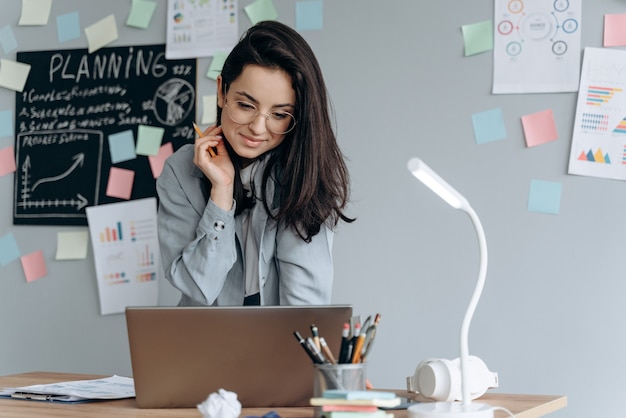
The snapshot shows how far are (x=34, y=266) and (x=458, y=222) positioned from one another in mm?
1583

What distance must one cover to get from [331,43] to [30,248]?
1.36 metres

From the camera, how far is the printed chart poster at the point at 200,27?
290cm

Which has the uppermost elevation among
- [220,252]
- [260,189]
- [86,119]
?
[86,119]

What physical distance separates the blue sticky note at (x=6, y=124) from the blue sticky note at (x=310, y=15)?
1188 millimetres

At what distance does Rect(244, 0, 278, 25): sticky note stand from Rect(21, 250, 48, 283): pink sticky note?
1170 mm

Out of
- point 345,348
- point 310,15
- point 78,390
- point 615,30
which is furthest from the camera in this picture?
point 310,15

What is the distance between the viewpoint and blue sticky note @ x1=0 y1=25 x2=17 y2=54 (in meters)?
3.20

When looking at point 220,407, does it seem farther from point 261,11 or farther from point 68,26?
point 68,26

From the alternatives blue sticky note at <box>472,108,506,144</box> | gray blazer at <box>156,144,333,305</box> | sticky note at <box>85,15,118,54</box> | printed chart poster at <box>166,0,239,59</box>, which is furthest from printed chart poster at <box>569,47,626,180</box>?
sticky note at <box>85,15,118,54</box>

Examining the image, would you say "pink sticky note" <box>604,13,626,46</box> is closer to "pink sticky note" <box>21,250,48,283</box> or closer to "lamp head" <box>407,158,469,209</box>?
"lamp head" <box>407,158,469,209</box>

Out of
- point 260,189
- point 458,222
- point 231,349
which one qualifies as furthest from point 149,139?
point 231,349

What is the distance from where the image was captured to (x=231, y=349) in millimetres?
1363

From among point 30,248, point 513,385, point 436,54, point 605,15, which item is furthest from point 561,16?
point 30,248

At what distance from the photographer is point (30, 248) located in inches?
123
